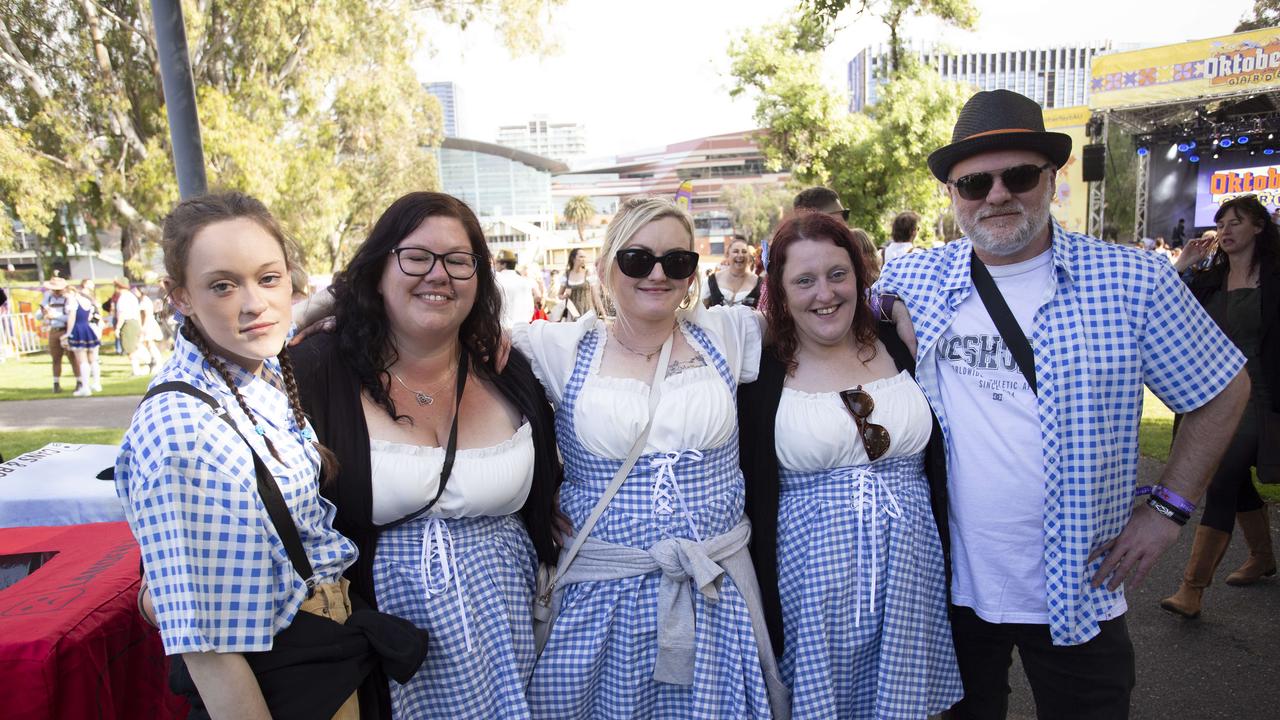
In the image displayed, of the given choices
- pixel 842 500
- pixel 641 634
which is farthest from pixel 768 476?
pixel 641 634

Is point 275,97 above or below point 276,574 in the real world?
above

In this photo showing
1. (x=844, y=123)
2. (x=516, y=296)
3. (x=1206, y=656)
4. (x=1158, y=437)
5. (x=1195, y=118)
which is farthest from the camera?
(x=1195, y=118)

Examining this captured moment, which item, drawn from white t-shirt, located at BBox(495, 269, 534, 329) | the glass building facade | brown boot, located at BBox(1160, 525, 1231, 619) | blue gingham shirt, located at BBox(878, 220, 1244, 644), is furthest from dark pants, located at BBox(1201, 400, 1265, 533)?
the glass building facade

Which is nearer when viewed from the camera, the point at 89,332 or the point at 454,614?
the point at 454,614

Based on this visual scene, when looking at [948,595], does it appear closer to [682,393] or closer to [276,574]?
[682,393]

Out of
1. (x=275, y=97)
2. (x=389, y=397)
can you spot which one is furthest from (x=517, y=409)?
(x=275, y=97)

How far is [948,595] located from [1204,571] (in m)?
2.35

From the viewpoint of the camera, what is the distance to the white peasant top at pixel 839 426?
2346 mm

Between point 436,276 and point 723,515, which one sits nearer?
point 436,276

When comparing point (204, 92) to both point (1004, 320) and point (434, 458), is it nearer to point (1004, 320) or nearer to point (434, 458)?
point (434, 458)

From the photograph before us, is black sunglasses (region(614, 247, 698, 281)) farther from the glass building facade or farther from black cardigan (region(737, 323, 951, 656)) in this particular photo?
the glass building facade

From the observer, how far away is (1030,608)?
224cm

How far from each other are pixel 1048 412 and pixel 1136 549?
1.57 feet

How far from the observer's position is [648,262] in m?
2.38
